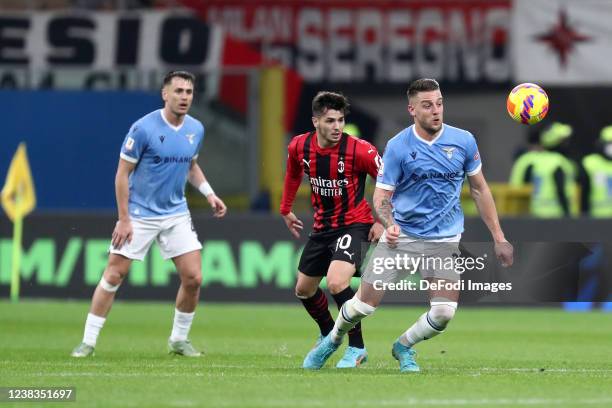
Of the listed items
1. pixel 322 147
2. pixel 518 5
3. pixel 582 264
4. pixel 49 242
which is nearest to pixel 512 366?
pixel 582 264

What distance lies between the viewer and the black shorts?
437 inches

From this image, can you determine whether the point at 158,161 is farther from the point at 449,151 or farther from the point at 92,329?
the point at 449,151

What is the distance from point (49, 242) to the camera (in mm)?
19375

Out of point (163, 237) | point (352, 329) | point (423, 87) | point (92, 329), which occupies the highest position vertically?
point (423, 87)

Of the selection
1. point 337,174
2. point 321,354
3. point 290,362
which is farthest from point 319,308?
point 337,174

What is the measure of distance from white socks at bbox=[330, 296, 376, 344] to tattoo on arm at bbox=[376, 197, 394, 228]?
63 centimetres

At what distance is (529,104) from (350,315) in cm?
215

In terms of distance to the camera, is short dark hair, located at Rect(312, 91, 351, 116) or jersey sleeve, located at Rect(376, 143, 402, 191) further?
short dark hair, located at Rect(312, 91, 351, 116)

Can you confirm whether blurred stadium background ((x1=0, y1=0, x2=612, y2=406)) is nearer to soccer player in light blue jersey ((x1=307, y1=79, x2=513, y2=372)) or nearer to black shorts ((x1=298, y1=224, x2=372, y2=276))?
black shorts ((x1=298, y1=224, x2=372, y2=276))

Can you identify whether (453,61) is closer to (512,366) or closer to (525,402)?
(512,366)

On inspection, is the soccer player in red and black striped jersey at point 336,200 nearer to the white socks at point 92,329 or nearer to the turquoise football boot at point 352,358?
the turquoise football boot at point 352,358

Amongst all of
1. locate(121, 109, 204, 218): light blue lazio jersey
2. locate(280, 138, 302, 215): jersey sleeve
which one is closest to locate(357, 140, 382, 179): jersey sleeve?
locate(280, 138, 302, 215): jersey sleeve

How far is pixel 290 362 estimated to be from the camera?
1166 cm

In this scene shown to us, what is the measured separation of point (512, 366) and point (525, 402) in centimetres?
261
